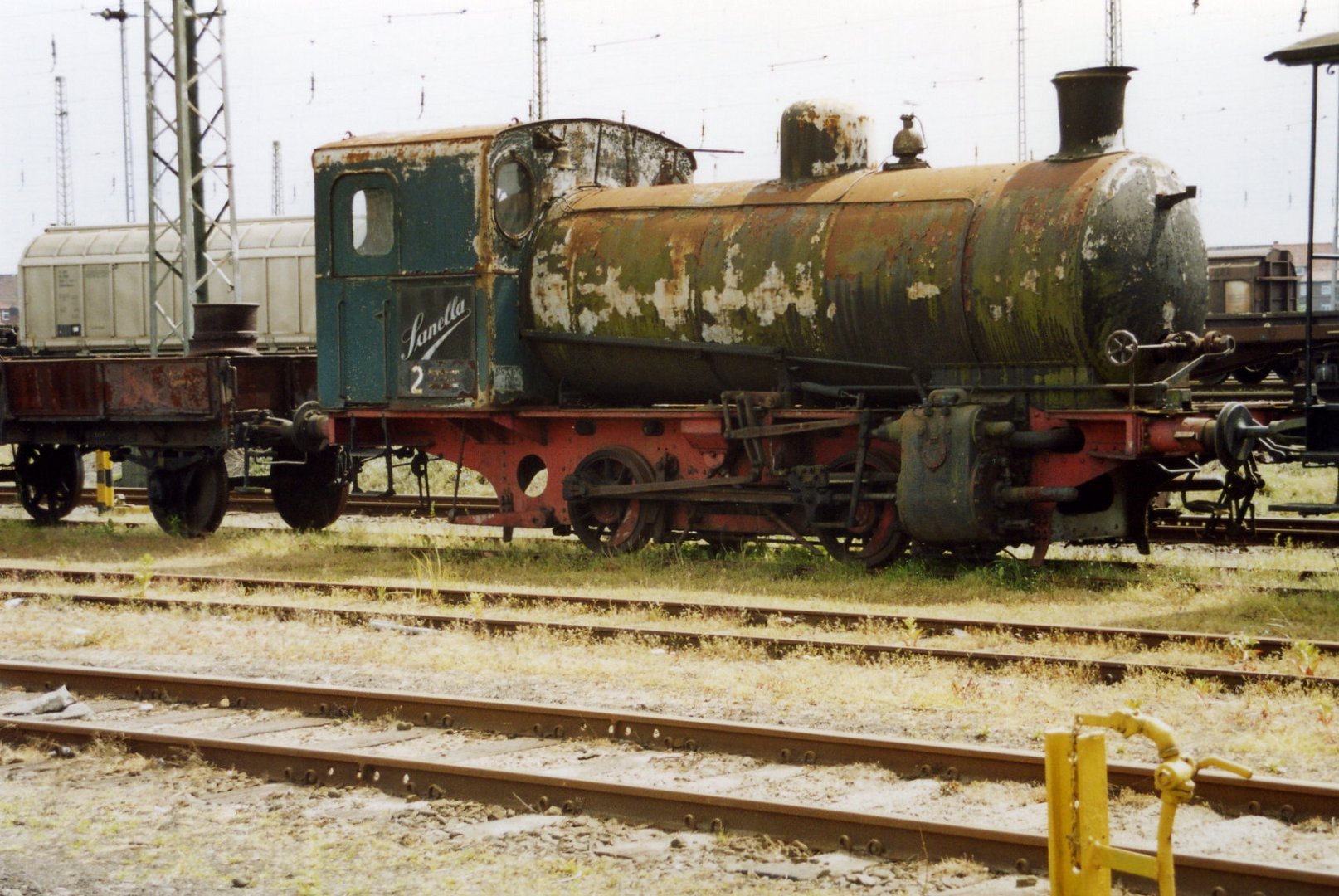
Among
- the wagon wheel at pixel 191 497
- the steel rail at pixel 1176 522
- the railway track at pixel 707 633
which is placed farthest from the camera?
the wagon wheel at pixel 191 497

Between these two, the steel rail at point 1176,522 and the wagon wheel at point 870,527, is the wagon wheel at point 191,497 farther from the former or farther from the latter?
the wagon wheel at point 870,527

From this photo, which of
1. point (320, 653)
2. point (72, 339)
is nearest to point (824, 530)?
point (320, 653)

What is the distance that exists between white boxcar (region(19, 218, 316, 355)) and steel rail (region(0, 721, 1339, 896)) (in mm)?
22435

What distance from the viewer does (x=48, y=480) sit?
17.5 meters

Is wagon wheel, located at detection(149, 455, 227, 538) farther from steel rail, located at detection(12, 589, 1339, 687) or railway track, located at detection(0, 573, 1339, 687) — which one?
steel rail, located at detection(12, 589, 1339, 687)

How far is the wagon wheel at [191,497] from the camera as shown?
1594 cm

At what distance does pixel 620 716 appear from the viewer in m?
7.07

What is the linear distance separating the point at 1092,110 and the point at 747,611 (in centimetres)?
453

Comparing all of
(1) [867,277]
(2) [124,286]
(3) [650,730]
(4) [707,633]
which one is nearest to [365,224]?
(1) [867,277]

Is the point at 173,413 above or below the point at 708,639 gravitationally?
above

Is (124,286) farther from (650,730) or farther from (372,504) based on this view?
(650,730)

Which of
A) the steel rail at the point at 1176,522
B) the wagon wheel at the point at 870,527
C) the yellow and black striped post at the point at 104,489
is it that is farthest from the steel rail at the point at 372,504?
the wagon wheel at the point at 870,527

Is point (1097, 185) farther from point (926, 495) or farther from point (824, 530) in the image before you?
point (824, 530)

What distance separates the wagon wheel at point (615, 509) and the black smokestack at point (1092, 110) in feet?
13.7
